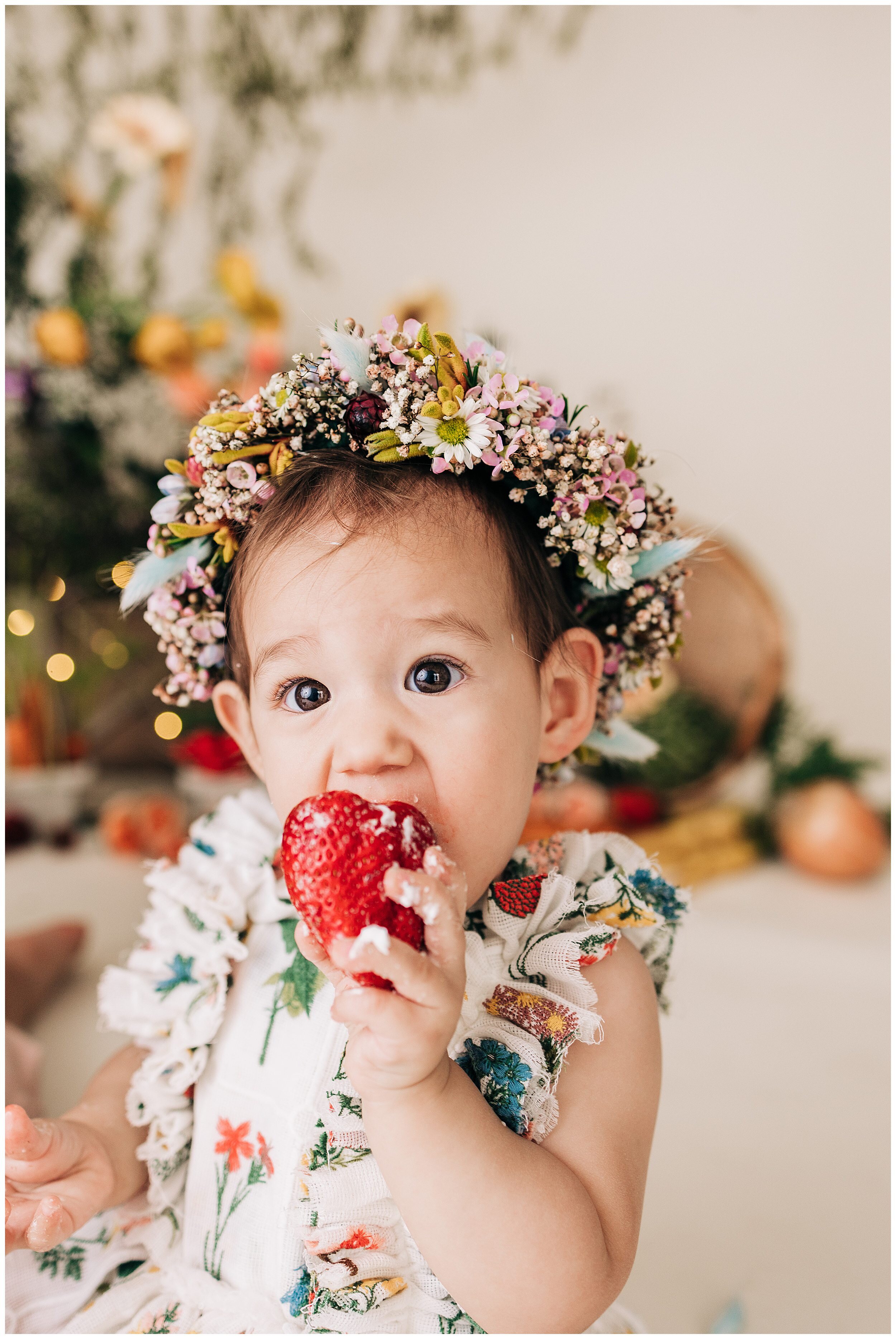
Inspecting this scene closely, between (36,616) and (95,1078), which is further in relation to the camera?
(36,616)

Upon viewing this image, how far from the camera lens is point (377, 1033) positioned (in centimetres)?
64

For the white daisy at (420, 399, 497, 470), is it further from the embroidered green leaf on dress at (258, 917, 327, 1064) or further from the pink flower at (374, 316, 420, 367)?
the embroidered green leaf on dress at (258, 917, 327, 1064)

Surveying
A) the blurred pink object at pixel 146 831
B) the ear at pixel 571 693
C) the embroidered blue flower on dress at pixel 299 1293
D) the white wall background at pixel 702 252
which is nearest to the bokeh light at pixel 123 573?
the ear at pixel 571 693

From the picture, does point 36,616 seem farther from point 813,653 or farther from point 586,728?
point 813,653

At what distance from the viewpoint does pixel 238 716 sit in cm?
103

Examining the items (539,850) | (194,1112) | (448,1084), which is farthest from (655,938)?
(194,1112)

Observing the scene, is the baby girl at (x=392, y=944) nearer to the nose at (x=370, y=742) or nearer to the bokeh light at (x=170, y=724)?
the nose at (x=370, y=742)

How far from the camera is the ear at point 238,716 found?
100 cm

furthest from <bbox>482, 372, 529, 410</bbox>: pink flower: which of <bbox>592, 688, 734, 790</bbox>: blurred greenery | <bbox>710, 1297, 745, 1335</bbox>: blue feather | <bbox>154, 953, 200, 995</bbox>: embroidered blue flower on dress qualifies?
<bbox>592, 688, 734, 790</bbox>: blurred greenery

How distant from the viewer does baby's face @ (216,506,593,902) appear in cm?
79

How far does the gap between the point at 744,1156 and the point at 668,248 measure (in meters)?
2.65

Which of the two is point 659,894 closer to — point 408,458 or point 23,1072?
point 408,458

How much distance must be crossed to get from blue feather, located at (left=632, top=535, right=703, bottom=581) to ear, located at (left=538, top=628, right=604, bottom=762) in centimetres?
9

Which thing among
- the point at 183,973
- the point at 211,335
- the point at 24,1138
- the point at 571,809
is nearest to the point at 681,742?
the point at 571,809
